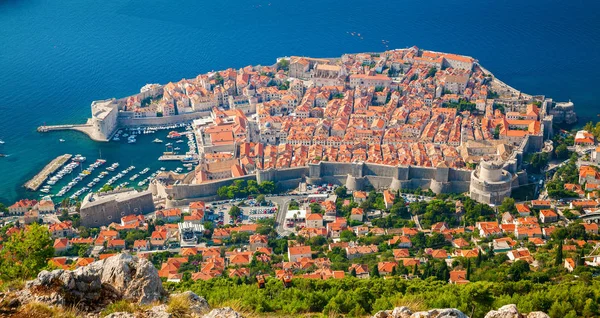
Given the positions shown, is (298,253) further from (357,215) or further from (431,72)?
(431,72)

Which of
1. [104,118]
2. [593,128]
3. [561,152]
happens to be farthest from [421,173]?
[104,118]

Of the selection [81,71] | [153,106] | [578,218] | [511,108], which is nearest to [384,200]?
[578,218]

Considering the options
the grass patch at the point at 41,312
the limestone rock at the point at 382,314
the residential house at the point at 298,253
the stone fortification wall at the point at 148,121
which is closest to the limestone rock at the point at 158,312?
the grass patch at the point at 41,312

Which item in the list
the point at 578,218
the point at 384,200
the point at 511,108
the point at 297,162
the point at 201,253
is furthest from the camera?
the point at 511,108

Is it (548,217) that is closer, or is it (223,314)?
(223,314)

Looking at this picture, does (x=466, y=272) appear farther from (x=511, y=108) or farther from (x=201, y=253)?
(x=511, y=108)

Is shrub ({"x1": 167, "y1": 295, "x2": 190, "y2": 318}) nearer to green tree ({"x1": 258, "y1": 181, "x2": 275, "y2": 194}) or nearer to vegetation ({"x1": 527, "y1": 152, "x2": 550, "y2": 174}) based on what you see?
green tree ({"x1": 258, "y1": 181, "x2": 275, "y2": 194})
